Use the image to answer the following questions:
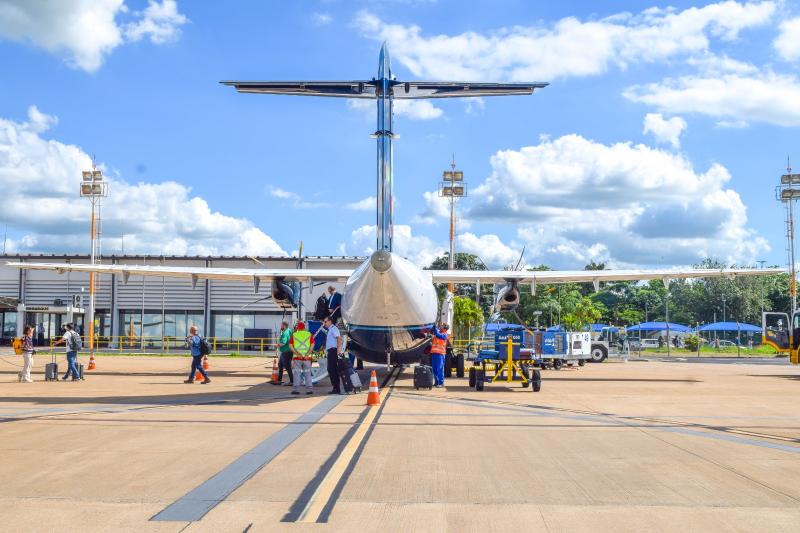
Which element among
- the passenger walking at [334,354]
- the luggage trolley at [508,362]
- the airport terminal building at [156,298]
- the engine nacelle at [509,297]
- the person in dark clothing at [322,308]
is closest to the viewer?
the passenger walking at [334,354]

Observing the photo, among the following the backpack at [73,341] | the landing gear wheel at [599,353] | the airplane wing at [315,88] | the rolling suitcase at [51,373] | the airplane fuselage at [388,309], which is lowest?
the landing gear wheel at [599,353]

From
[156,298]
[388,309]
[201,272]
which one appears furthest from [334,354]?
[156,298]

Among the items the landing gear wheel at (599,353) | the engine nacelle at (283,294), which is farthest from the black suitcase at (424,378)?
the landing gear wheel at (599,353)

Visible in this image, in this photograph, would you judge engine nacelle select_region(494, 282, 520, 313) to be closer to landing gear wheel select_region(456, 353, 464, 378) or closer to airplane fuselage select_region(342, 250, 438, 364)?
landing gear wheel select_region(456, 353, 464, 378)

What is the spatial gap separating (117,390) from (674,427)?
1368 centimetres

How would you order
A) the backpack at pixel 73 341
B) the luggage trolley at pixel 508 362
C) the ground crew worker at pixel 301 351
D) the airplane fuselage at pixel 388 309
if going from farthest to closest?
the backpack at pixel 73 341
the luggage trolley at pixel 508 362
the ground crew worker at pixel 301 351
the airplane fuselage at pixel 388 309

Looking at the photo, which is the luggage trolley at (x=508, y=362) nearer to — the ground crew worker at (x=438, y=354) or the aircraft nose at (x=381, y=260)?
the ground crew worker at (x=438, y=354)

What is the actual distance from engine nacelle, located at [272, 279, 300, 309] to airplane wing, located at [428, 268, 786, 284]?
5.03 meters

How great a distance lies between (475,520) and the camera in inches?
249

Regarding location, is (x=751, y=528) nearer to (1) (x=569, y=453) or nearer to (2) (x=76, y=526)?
(1) (x=569, y=453)

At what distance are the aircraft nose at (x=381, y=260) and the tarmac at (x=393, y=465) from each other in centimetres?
301

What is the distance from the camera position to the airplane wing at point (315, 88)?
1739cm

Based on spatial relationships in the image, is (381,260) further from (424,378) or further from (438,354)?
(438,354)

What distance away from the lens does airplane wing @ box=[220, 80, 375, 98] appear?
57.1 ft
